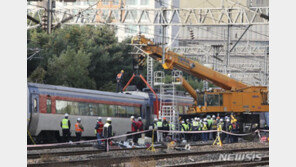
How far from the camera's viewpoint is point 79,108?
29641mm

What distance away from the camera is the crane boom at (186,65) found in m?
33.6

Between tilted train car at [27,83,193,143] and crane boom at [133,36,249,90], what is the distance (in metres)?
2.98

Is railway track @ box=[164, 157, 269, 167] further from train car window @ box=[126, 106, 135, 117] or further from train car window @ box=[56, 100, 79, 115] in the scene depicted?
train car window @ box=[126, 106, 135, 117]

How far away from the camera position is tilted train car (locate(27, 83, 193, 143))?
86.2ft

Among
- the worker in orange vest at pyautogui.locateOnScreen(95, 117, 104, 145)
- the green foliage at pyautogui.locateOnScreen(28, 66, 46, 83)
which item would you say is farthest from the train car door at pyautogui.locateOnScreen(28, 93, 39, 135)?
the green foliage at pyautogui.locateOnScreen(28, 66, 46, 83)

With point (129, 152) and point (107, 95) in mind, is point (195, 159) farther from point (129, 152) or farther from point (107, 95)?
point (107, 95)

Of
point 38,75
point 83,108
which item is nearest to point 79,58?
point 38,75

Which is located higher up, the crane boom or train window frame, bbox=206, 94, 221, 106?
the crane boom

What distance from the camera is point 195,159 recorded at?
22.6 metres

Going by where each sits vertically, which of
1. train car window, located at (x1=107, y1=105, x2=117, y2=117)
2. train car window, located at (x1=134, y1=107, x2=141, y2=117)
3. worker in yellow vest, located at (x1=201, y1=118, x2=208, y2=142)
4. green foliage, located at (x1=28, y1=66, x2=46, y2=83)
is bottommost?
worker in yellow vest, located at (x1=201, y1=118, x2=208, y2=142)

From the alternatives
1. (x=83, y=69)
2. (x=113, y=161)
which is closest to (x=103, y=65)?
(x=83, y=69)

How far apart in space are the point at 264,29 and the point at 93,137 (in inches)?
2899

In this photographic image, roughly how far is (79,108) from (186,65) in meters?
8.08

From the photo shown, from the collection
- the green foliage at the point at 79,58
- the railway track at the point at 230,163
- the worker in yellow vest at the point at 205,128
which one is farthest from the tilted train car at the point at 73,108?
the green foliage at the point at 79,58
